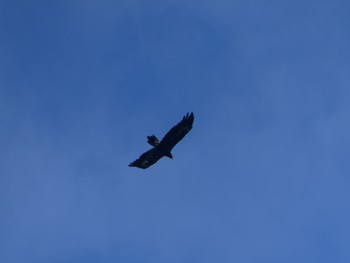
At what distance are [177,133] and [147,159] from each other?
338 cm

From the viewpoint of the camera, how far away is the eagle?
5153 centimetres

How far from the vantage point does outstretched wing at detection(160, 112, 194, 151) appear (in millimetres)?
51406

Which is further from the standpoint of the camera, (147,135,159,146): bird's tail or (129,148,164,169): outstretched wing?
(129,148,164,169): outstretched wing

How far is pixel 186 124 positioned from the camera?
51.4m

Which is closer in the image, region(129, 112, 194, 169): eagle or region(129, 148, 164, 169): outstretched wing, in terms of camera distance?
region(129, 112, 194, 169): eagle

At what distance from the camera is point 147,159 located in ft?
177

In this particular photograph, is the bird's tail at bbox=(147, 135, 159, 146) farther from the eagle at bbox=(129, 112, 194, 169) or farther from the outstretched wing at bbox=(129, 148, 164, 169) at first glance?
the outstretched wing at bbox=(129, 148, 164, 169)

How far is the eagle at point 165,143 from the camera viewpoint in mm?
51531

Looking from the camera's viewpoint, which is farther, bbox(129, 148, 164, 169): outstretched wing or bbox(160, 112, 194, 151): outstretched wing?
bbox(129, 148, 164, 169): outstretched wing

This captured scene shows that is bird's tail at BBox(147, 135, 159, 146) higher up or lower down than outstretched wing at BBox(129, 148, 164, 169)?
lower down

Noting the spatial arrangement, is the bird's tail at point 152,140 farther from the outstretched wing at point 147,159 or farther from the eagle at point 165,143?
the outstretched wing at point 147,159

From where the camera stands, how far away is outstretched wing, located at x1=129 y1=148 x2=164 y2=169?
5378cm

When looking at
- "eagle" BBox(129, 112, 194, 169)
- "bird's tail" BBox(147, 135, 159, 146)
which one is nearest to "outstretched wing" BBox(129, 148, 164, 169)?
"eagle" BBox(129, 112, 194, 169)

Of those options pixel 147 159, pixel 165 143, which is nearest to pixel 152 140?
A: pixel 165 143
